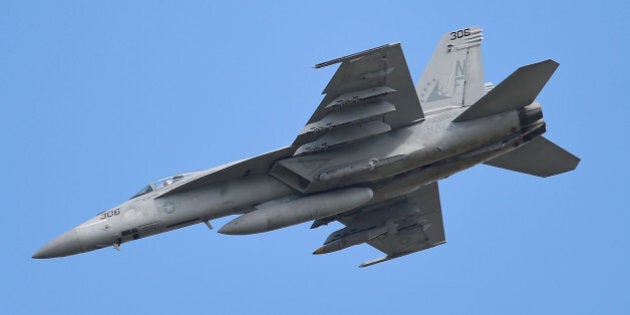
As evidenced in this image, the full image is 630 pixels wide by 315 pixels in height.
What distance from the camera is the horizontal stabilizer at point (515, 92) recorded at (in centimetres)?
2450

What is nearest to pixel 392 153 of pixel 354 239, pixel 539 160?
pixel 354 239

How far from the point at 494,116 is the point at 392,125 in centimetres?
246

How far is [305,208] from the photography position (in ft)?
86.1

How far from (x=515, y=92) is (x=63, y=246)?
1164 centimetres

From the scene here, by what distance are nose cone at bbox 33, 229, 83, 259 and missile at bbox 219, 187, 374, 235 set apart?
408cm

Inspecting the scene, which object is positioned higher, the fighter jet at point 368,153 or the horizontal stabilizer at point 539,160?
the fighter jet at point 368,153

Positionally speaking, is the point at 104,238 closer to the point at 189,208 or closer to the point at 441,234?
the point at 189,208

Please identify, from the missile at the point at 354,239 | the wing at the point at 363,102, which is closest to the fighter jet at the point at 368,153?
the wing at the point at 363,102

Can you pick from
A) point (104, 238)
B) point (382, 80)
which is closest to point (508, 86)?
point (382, 80)

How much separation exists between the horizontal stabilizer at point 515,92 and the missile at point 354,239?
4965 mm

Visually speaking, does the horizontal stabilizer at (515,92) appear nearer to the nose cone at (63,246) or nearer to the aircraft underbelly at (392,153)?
the aircraft underbelly at (392,153)

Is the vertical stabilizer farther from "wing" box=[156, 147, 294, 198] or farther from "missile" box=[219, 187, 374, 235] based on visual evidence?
"wing" box=[156, 147, 294, 198]

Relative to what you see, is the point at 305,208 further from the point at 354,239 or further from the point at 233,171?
the point at 354,239

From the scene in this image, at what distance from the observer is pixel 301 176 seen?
86.5ft
